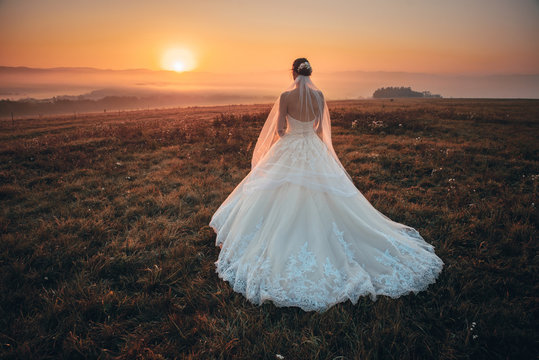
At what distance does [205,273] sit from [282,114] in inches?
132

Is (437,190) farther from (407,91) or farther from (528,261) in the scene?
(407,91)

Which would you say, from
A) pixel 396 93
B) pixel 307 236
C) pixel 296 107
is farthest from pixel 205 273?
pixel 396 93

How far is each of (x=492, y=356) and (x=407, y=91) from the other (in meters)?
184

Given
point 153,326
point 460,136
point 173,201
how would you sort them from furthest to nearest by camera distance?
1. point 460,136
2. point 173,201
3. point 153,326

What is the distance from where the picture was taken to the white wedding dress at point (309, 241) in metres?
3.64

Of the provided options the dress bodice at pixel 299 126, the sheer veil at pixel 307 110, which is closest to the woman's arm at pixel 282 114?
the sheer veil at pixel 307 110

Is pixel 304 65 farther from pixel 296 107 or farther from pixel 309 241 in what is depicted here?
pixel 309 241

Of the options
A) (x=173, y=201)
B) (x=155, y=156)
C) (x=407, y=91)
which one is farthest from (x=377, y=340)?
(x=407, y=91)

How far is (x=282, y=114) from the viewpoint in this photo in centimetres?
480

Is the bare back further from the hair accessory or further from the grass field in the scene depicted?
the grass field

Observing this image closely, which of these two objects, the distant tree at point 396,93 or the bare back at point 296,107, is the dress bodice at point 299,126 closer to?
the bare back at point 296,107

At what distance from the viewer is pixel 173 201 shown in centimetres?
703

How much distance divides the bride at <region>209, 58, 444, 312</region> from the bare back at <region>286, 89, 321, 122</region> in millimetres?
19

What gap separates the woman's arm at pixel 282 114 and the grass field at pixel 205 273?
110 inches
